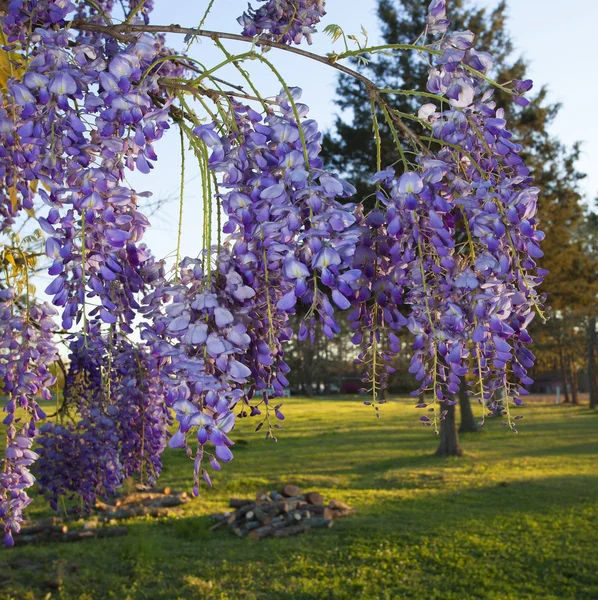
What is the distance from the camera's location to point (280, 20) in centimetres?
227

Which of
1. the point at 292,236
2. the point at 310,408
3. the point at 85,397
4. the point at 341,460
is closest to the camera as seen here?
the point at 292,236

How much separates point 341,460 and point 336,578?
833 centimetres

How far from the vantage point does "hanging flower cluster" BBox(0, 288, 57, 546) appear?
95.5 inches

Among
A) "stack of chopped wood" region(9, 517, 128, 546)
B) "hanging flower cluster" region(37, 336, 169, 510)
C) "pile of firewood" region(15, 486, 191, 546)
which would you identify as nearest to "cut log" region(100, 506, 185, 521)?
"pile of firewood" region(15, 486, 191, 546)

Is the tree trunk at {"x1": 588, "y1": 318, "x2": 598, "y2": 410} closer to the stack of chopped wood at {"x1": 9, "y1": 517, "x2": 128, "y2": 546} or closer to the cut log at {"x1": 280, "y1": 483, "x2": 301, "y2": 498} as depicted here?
the cut log at {"x1": 280, "y1": 483, "x2": 301, "y2": 498}

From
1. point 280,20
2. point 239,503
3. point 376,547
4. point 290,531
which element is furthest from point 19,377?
point 239,503

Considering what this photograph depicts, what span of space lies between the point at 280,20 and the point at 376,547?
22.1 feet

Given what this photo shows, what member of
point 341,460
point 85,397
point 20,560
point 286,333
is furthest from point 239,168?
point 341,460

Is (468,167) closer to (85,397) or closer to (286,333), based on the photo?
(286,333)

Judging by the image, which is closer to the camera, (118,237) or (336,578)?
(118,237)

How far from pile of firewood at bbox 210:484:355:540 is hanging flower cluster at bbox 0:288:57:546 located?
6583 millimetres

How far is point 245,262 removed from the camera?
4.02 ft

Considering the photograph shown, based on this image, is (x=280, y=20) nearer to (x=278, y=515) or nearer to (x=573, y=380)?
(x=278, y=515)

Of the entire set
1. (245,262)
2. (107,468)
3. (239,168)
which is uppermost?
(239,168)
